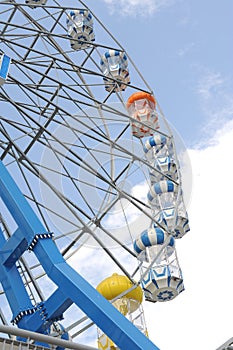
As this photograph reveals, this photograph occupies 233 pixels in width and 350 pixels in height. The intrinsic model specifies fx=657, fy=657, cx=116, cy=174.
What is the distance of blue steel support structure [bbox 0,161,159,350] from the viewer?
736 centimetres

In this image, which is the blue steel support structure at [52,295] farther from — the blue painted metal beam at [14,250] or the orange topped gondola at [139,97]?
the orange topped gondola at [139,97]

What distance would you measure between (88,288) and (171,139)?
6.47m

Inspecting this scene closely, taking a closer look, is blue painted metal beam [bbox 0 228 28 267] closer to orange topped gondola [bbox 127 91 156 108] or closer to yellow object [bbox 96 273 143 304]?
yellow object [bbox 96 273 143 304]

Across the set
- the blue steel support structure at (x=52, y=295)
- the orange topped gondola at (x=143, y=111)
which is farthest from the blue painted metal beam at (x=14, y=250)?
the orange topped gondola at (x=143, y=111)

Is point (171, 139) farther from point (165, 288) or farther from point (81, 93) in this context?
point (165, 288)

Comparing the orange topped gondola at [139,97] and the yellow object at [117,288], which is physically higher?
the orange topped gondola at [139,97]

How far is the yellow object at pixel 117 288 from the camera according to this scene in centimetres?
1045

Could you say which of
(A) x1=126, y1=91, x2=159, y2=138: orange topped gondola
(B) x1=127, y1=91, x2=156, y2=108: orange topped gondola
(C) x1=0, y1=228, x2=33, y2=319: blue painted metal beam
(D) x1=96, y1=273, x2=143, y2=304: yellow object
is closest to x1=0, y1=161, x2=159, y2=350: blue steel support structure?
(C) x1=0, y1=228, x2=33, y2=319: blue painted metal beam

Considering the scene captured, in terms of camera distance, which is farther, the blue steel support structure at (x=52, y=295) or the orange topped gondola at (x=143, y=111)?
the orange topped gondola at (x=143, y=111)

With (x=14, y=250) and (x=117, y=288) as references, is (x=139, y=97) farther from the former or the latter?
(x=14, y=250)

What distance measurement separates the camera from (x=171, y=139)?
13.7 meters

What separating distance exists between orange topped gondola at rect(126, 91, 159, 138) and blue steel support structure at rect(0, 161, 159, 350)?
4.87 m

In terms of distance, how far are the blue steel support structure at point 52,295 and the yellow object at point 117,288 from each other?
6.68 feet

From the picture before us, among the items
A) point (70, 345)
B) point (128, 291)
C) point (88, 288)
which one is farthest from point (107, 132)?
point (70, 345)
